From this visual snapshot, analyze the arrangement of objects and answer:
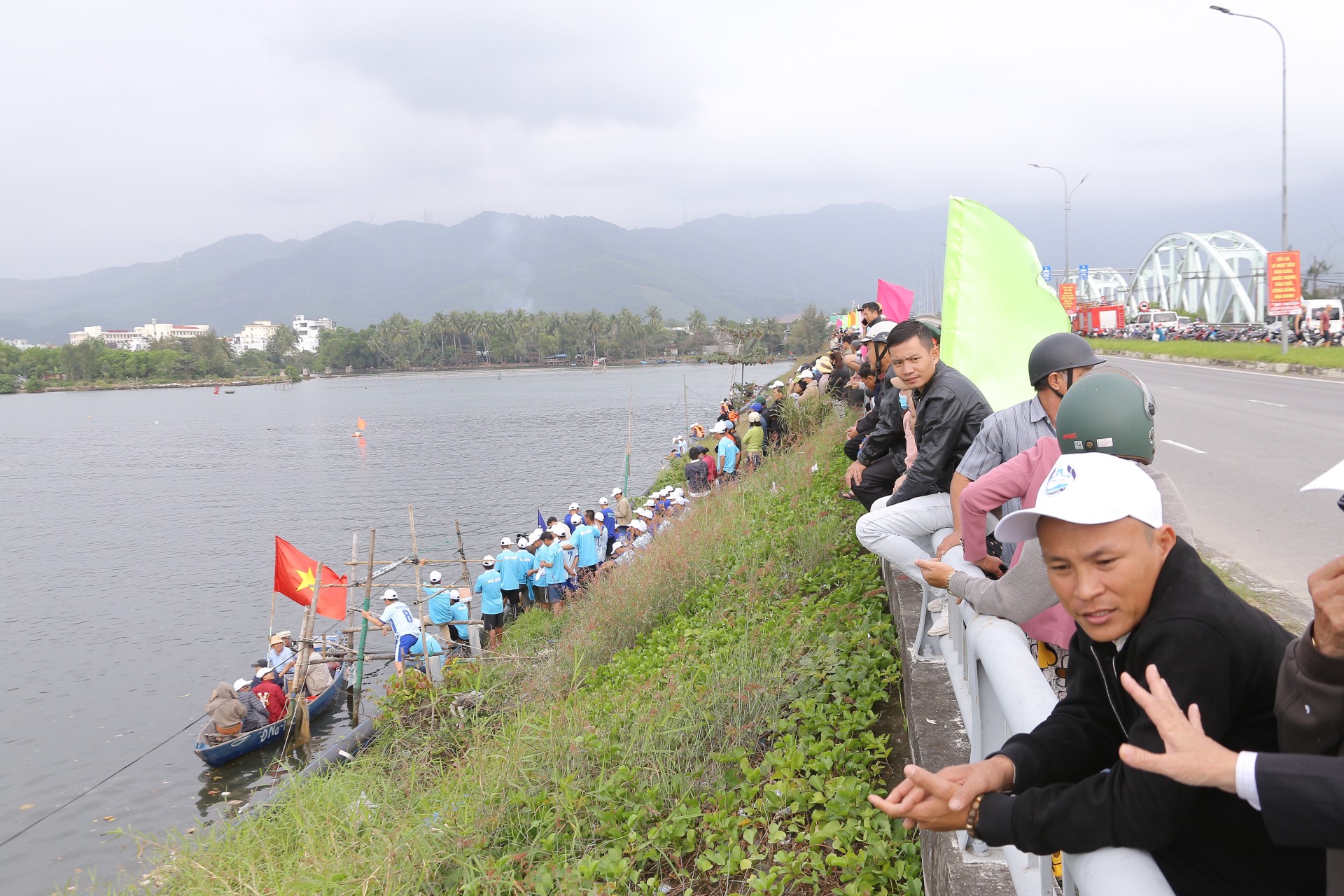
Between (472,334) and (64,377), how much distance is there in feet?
234

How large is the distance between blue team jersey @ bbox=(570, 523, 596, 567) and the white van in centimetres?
4946

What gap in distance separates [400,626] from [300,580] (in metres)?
2.22

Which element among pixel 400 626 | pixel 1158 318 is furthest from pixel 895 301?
pixel 1158 318

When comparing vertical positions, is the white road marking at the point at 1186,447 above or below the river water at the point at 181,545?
above

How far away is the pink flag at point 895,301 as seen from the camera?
10648 millimetres

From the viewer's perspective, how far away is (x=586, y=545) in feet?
57.9

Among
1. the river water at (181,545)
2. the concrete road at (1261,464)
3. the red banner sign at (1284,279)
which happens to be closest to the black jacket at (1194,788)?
the concrete road at (1261,464)

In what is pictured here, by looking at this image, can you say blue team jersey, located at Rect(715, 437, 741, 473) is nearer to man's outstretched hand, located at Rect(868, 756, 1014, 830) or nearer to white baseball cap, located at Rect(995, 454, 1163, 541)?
man's outstretched hand, located at Rect(868, 756, 1014, 830)

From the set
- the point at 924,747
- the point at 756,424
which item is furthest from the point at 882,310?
the point at 924,747

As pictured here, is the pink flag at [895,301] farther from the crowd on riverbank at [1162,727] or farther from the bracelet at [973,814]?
the bracelet at [973,814]

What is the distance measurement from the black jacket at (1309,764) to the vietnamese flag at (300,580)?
630 inches

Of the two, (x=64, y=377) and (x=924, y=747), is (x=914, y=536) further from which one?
(x=64, y=377)

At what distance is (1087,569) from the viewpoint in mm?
1852

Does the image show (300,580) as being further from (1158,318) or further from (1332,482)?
(1158,318)
